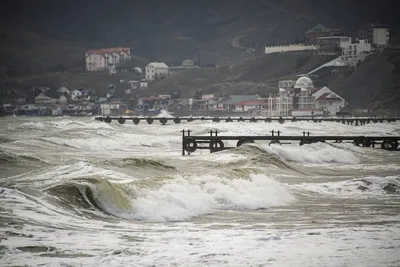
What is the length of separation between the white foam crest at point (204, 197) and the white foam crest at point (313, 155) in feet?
41.5

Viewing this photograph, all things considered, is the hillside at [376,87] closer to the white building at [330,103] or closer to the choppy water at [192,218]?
the white building at [330,103]

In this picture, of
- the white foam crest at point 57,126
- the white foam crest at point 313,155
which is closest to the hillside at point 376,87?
the white foam crest at point 57,126

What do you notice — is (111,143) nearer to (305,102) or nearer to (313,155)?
(313,155)

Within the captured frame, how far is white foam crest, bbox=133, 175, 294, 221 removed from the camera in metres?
15.3

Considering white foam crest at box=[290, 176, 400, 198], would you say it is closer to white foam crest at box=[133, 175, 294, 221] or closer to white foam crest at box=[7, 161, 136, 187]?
white foam crest at box=[133, 175, 294, 221]

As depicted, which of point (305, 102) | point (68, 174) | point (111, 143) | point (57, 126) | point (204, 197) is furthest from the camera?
point (305, 102)

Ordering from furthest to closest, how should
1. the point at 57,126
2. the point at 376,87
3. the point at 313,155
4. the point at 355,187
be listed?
1. the point at 376,87
2. the point at 57,126
3. the point at 313,155
4. the point at 355,187

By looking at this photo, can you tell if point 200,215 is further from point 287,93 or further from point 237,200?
point 287,93

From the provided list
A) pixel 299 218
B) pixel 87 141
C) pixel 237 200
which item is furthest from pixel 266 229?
pixel 87 141

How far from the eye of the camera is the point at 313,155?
3416 cm

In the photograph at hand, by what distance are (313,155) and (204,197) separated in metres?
17.6

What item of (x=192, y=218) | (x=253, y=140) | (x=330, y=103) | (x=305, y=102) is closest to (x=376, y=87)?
(x=330, y=103)

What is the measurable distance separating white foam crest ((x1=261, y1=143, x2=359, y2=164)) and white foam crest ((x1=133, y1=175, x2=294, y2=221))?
1265 centimetres

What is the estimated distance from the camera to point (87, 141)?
1775 inches
